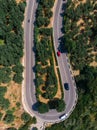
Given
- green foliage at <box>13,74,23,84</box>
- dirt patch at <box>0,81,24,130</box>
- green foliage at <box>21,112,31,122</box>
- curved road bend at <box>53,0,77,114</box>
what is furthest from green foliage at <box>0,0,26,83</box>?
green foliage at <box>21,112,31,122</box>

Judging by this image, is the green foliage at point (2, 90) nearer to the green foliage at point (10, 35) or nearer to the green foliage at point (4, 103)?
the green foliage at point (4, 103)

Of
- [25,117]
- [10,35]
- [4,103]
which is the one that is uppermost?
[10,35]

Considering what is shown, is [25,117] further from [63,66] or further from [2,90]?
[63,66]

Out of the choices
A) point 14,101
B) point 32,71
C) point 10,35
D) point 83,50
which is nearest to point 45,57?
point 32,71

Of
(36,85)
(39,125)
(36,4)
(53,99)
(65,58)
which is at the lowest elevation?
(39,125)

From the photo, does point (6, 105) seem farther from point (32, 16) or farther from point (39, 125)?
point (32, 16)

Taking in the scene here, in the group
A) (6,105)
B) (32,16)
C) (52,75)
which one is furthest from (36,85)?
(32,16)
